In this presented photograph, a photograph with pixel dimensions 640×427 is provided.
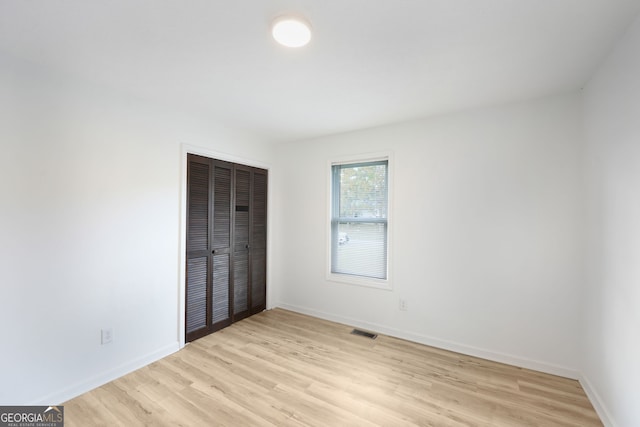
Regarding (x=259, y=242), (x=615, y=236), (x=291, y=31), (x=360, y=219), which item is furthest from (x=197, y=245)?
(x=615, y=236)

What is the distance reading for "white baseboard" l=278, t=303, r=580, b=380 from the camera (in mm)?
2447

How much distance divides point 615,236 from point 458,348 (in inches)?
66.6

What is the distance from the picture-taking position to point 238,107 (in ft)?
9.26

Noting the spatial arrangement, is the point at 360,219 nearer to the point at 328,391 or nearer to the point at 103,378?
the point at 328,391

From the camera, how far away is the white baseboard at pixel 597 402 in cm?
182

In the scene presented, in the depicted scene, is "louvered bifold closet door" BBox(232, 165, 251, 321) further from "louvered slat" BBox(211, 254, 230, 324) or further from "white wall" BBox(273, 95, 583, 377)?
"white wall" BBox(273, 95, 583, 377)

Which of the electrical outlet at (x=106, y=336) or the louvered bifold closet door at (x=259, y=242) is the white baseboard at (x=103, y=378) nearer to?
the electrical outlet at (x=106, y=336)

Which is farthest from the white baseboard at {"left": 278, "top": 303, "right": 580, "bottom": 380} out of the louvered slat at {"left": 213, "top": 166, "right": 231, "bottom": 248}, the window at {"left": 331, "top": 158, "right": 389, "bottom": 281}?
the louvered slat at {"left": 213, "top": 166, "right": 231, "bottom": 248}

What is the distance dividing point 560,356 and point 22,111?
4.62m

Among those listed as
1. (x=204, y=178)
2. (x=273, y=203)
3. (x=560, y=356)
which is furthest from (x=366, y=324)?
(x=204, y=178)

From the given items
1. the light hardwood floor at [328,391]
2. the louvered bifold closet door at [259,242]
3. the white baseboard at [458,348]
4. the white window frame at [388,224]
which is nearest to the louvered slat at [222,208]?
the louvered bifold closet door at [259,242]

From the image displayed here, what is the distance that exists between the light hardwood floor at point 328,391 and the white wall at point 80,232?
0.33 m

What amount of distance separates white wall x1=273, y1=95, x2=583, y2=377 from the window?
20 centimetres

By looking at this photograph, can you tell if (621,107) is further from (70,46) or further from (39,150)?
(39,150)
